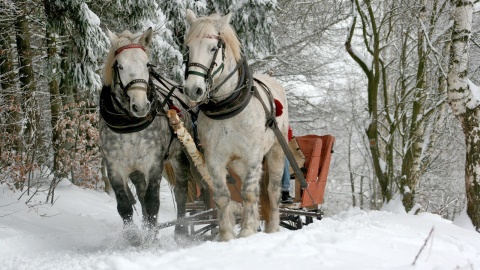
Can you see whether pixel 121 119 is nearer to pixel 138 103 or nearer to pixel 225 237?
pixel 138 103

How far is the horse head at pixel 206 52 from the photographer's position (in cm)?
410

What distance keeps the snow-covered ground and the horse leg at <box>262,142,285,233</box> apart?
1.84ft

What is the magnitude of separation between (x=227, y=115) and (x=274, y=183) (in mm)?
1443

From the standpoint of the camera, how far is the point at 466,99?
645cm

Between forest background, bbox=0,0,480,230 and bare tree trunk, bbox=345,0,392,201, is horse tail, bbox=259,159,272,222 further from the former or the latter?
bare tree trunk, bbox=345,0,392,201

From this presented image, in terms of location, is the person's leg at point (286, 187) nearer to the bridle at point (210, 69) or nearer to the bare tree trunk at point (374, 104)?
the bridle at point (210, 69)

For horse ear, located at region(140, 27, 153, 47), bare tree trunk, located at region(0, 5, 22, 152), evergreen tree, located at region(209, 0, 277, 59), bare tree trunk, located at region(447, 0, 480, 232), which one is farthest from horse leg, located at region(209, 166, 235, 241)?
evergreen tree, located at region(209, 0, 277, 59)

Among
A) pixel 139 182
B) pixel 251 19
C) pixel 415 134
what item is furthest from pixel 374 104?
pixel 139 182

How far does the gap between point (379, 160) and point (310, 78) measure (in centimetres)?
754

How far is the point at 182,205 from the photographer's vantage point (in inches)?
231

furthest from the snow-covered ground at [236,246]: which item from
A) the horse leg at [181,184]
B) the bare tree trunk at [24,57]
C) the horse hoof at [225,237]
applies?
the bare tree trunk at [24,57]

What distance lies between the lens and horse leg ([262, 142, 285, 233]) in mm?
5629

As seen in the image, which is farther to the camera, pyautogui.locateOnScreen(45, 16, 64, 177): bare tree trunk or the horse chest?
pyautogui.locateOnScreen(45, 16, 64, 177): bare tree trunk

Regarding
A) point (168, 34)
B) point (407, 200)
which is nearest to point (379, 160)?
point (407, 200)
